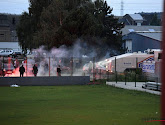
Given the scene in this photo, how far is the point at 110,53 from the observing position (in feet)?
234

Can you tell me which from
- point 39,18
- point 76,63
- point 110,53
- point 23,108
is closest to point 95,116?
point 23,108

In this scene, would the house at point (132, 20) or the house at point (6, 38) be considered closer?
the house at point (6, 38)

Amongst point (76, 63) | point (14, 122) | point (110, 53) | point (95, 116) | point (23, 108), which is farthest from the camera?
point (110, 53)

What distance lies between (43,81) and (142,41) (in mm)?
41114

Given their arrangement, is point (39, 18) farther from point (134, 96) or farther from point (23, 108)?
point (23, 108)

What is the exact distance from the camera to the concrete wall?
3484 centimetres

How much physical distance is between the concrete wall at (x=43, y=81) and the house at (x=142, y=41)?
33.4 metres

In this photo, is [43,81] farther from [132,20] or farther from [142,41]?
[132,20]

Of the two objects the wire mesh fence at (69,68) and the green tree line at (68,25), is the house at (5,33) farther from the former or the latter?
the wire mesh fence at (69,68)

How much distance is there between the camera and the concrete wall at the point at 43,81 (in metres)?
34.8

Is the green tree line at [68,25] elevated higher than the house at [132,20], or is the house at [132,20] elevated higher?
the house at [132,20]

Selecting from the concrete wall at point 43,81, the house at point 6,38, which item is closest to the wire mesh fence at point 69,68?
the concrete wall at point 43,81

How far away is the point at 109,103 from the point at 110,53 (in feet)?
167

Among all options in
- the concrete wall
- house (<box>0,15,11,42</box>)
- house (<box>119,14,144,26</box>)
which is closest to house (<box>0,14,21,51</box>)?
house (<box>0,15,11,42</box>)
